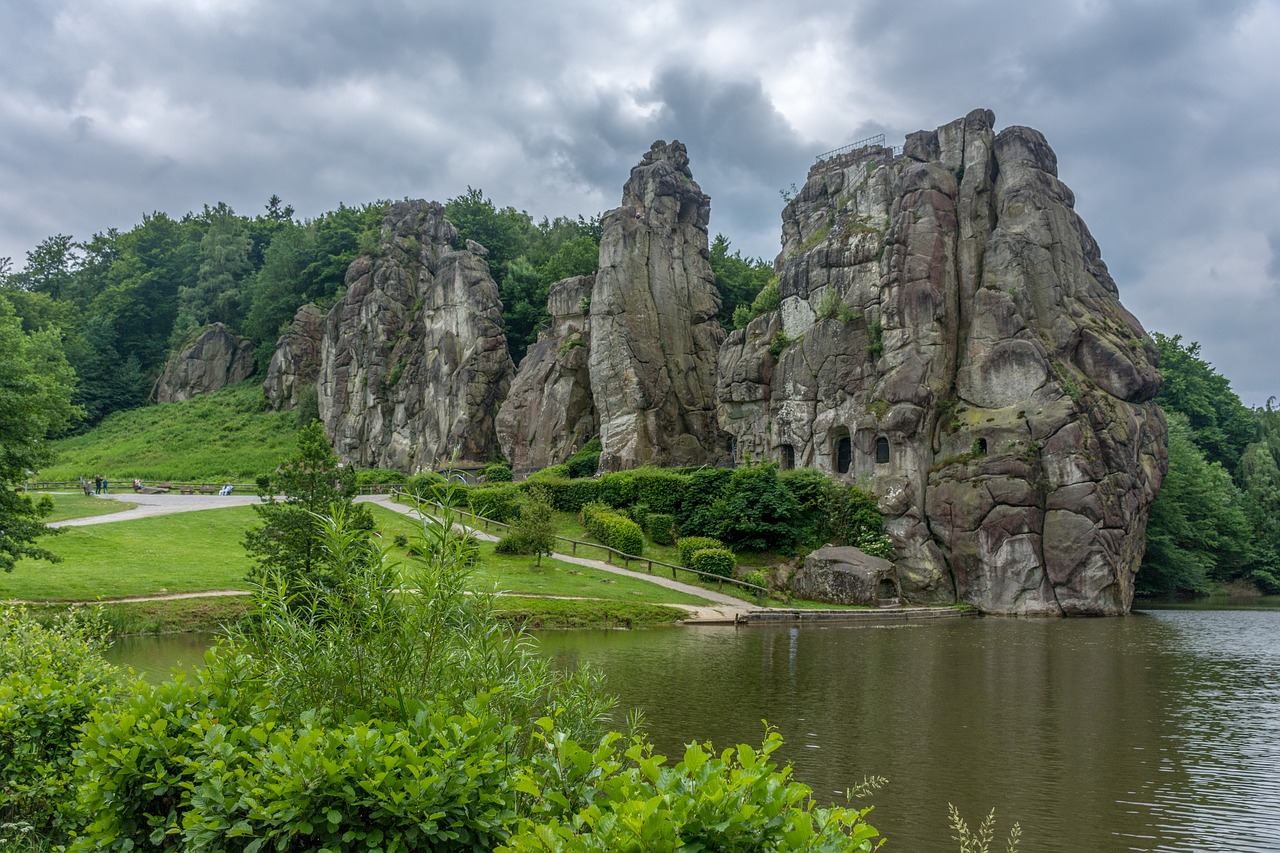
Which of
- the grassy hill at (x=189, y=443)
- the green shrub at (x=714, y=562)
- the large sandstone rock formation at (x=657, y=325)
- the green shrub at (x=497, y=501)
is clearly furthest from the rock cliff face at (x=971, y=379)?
the grassy hill at (x=189, y=443)

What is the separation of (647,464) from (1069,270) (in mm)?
26038

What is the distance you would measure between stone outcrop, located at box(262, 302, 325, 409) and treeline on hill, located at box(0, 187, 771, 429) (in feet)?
20.0

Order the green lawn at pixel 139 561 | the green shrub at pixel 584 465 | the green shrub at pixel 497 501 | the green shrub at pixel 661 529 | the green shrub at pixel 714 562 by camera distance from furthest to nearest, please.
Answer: the green shrub at pixel 584 465, the green shrub at pixel 497 501, the green shrub at pixel 661 529, the green shrub at pixel 714 562, the green lawn at pixel 139 561

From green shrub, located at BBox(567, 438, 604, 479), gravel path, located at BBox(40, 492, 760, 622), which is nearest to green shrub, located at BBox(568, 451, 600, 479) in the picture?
green shrub, located at BBox(567, 438, 604, 479)

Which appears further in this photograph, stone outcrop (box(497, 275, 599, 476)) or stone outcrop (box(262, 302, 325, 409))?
stone outcrop (box(262, 302, 325, 409))

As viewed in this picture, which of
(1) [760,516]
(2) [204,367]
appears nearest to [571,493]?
(1) [760,516]

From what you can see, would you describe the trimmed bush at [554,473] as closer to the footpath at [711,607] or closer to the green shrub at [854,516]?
the footpath at [711,607]

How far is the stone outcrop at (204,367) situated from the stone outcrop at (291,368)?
25.7ft

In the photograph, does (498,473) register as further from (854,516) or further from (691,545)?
(854,516)

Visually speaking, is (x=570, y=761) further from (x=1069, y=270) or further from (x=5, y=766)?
(x=1069, y=270)

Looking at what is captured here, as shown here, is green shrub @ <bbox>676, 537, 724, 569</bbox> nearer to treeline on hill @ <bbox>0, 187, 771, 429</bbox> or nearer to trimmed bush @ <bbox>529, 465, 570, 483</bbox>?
trimmed bush @ <bbox>529, 465, 570, 483</bbox>

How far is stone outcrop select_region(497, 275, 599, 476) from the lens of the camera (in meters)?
57.3

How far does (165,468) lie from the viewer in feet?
213

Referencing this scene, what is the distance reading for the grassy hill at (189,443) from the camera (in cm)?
6444
